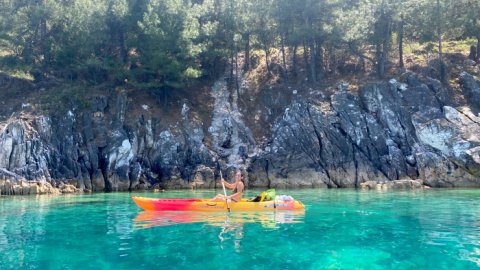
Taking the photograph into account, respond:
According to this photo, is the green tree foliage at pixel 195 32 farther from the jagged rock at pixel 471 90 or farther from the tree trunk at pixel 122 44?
the jagged rock at pixel 471 90

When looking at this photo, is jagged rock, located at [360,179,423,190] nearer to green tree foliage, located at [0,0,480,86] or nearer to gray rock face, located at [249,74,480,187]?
gray rock face, located at [249,74,480,187]

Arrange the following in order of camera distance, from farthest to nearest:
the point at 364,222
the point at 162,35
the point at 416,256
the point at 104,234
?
the point at 162,35, the point at 364,222, the point at 104,234, the point at 416,256

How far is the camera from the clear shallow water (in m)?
9.40

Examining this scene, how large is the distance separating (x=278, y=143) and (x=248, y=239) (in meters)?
23.9

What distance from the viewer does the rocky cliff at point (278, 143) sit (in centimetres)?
3262

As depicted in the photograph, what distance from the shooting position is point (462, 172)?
3148 centimetres

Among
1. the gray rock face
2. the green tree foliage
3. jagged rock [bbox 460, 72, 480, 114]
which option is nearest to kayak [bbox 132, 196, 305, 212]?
the gray rock face

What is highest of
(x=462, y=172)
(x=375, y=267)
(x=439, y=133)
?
(x=439, y=133)

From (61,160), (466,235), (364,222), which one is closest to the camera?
(466,235)

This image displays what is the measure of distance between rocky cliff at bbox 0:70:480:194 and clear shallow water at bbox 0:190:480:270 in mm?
13609

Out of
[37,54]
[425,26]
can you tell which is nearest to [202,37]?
[37,54]

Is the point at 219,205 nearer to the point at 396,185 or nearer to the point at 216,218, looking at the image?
the point at 216,218

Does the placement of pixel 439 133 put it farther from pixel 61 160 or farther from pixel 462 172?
Result: pixel 61 160

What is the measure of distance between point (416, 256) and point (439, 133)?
85.1 ft
